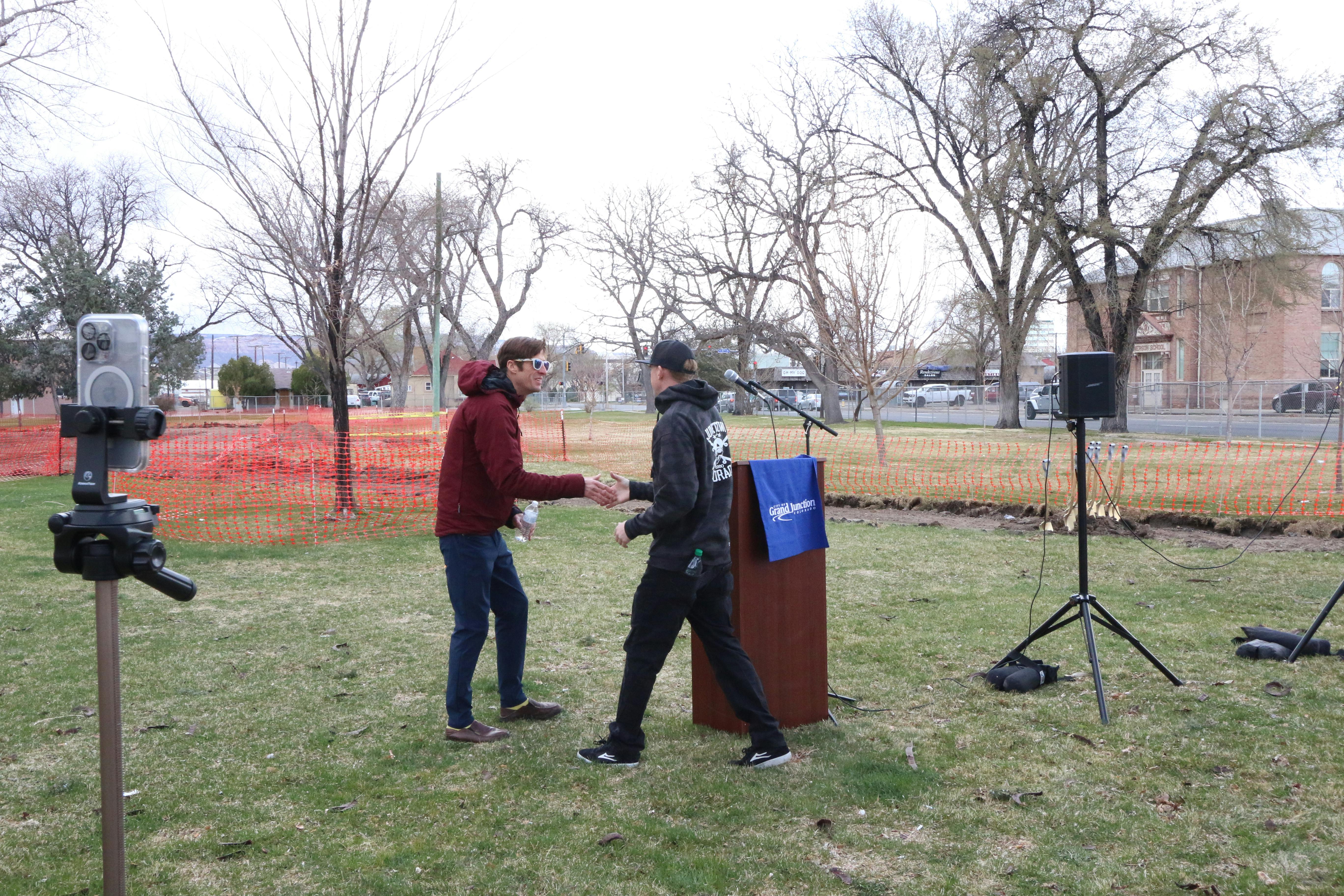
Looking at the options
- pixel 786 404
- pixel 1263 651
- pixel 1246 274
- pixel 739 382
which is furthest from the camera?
pixel 1246 274

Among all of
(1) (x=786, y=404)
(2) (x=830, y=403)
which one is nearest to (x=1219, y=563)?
(1) (x=786, y=404)

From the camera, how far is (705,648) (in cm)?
439

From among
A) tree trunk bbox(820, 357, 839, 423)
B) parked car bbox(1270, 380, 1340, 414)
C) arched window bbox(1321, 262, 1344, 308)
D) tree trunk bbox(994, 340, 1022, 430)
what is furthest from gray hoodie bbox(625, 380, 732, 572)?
arched window bbox(1321, 262, 1344, 308)

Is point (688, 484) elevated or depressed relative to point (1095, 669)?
elevated

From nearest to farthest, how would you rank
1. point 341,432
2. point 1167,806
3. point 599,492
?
point 1167,806
point 599,492
point 341,432

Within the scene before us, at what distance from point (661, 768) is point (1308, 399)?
133 ft

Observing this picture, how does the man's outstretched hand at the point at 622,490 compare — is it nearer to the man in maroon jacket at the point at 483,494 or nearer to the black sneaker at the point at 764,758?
the man in maroon jacket at the point at 483,494

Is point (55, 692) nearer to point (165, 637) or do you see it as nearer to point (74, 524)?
point (165, 637)

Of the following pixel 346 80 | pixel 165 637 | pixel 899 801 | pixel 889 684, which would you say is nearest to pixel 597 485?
pixel 899 801

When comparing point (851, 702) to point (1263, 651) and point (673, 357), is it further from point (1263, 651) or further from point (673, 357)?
point (1263, 651)

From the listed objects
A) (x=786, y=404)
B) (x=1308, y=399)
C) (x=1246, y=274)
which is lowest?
(x=786, y=404)

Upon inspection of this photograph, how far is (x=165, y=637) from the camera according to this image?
6684mm

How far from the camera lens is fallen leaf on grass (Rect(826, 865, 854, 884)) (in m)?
3.24

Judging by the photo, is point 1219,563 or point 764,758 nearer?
point 764,758
